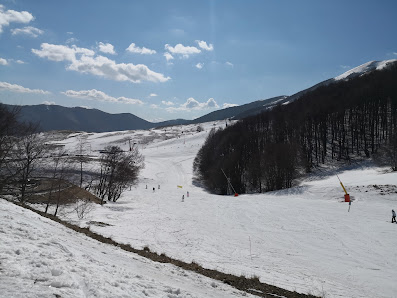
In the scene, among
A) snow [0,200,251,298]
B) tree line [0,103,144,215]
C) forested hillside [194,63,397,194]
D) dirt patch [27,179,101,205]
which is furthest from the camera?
forested hillside [194,63,397,194]

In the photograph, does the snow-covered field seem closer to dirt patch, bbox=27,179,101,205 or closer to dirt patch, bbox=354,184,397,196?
dirt patch, bbox=354,184,397,196

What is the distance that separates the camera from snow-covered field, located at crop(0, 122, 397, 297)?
22.6 ft

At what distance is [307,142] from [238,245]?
6527 cm

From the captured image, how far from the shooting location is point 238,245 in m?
18.4

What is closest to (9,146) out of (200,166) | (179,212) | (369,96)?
(179,212)

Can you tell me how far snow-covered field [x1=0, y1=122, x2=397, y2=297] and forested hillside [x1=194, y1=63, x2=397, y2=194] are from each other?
15.8m

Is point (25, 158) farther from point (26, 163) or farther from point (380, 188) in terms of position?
point (380, 188)

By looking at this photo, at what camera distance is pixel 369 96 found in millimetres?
75062

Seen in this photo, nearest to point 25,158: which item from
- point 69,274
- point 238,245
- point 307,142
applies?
point 238,245

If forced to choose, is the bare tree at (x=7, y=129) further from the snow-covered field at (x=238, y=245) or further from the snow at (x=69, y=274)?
the snow at (x=69, y=274)

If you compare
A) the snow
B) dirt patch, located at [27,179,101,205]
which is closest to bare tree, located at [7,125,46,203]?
dirt patch, located at [27,179,101,205]

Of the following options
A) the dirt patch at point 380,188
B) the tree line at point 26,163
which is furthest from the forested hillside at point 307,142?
the tree line at point 26,163

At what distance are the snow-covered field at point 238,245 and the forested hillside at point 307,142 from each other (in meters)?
15.8

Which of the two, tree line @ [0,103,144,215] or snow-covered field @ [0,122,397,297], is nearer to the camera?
snow-covered field @ [0,122,397,297]
